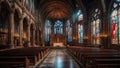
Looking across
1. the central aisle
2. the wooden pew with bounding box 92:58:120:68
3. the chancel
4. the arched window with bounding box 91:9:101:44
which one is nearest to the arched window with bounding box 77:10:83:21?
the chancel

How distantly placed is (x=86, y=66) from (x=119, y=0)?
17.7m

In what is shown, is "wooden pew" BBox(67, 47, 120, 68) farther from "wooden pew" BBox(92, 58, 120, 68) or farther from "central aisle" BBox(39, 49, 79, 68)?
"wooden pew" BBox(92, 58, 120, 68)

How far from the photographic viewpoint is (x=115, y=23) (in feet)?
91.2

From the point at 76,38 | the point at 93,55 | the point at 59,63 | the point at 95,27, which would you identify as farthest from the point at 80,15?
the point at 93,55

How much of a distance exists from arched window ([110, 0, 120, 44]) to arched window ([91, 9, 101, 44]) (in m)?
5.41

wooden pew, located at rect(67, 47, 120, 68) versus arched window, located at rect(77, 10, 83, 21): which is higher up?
arched window, located at rect(77, 10, 83, 21)

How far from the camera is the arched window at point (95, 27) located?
114 ft

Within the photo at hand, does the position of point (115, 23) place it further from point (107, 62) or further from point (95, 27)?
point (107, 62)

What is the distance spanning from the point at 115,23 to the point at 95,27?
340 inches

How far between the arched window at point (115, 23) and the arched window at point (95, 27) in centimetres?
541

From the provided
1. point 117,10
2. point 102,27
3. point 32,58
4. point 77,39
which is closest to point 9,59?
point 32,58

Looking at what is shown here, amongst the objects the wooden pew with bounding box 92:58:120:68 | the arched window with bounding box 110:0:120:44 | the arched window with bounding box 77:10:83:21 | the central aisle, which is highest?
the arched window with bounding box 77:10:83:21

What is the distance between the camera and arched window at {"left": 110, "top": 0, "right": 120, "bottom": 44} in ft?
87.7

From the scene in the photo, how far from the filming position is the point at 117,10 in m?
26.9
